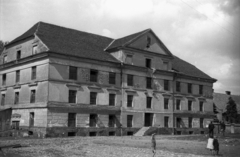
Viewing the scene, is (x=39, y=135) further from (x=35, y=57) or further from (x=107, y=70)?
(x=107, y=70)

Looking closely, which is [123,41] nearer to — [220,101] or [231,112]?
[231,112]

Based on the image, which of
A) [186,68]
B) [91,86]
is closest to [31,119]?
[91,86]

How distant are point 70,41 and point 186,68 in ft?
69.7

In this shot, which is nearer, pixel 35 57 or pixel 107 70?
pixel 35 57

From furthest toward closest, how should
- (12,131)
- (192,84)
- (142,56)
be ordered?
1. (192,84)
2. (142,56)
3. (12,131)

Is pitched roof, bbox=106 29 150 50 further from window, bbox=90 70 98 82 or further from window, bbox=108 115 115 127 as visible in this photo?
window, bbox=108 115 115 127

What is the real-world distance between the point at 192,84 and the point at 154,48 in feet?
32.7

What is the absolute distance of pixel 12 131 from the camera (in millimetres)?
33938

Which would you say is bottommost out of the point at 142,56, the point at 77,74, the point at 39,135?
the point at 39,135

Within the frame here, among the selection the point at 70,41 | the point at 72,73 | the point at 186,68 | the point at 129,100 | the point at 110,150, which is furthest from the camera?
the point at 186,68

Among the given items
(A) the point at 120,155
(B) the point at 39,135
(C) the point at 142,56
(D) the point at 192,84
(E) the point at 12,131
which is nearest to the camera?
(A) the point at 120,155

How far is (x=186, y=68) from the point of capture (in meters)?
49.6

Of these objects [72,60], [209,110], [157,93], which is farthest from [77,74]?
[209,110]

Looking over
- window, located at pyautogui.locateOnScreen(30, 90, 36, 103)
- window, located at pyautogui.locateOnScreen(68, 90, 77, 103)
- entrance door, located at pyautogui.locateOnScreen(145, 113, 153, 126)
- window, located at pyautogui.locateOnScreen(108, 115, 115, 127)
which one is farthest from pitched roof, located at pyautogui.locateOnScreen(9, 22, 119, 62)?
entrance door, located at pyautogui.locateOnScreen(145, 113, 153, 126)
